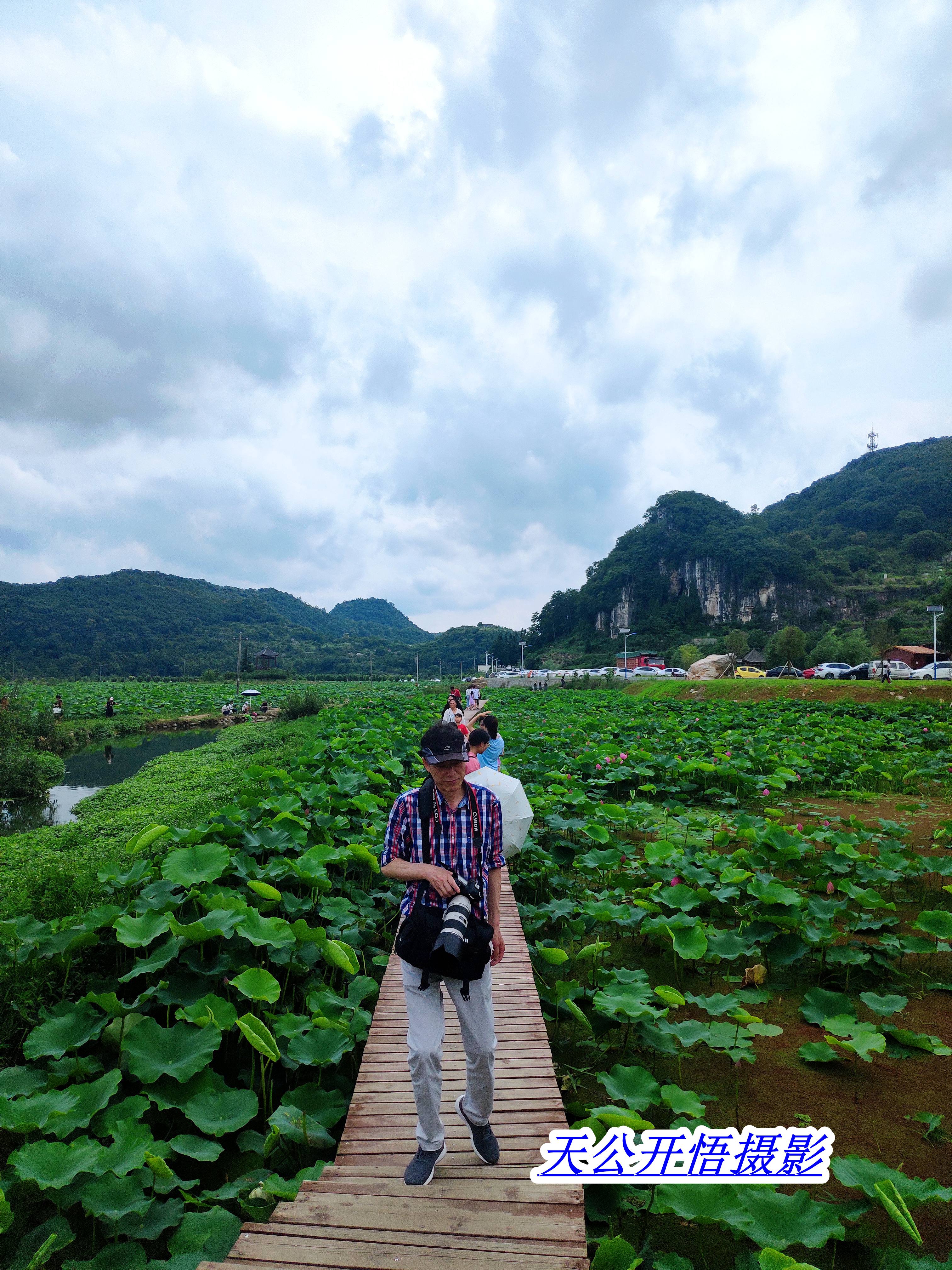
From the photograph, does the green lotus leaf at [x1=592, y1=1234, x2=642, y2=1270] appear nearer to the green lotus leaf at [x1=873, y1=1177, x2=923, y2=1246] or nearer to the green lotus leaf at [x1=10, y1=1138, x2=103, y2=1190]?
the green lotus leaf at [x1=873, y1=1177, x2=923, y2=1246]

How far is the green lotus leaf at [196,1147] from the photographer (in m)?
2.35

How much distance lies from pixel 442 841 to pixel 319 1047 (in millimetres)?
1363

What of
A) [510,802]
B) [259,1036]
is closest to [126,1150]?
[259,1036]

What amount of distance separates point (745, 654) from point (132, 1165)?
51126 millimetres

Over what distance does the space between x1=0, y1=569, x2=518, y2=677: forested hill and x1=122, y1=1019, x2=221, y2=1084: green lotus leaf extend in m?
52.5

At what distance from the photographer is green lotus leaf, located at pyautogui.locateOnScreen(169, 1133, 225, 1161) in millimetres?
2352

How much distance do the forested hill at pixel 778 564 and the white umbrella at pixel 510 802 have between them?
5954cm

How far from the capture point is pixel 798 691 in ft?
70.4

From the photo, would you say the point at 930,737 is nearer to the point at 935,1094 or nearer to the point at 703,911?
the point at 703,911

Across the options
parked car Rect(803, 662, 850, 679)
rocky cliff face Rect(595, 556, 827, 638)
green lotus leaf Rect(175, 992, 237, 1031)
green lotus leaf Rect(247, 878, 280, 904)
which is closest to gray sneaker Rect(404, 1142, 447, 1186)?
green lotus leaf Rect(175, 992, 237, 1031)

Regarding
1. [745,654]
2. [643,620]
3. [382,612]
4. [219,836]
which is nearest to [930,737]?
[219,836]

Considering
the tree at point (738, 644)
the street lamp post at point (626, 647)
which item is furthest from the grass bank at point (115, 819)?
the tree at point (738, 644)

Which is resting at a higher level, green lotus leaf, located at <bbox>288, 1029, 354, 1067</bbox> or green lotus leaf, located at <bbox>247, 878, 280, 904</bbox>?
green lotus leaf, located at <bbox>247, 878, 280, 904</bbox>

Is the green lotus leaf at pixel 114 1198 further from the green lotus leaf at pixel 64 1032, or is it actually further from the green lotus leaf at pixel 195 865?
the green lotus leaf at pixel 195 865
